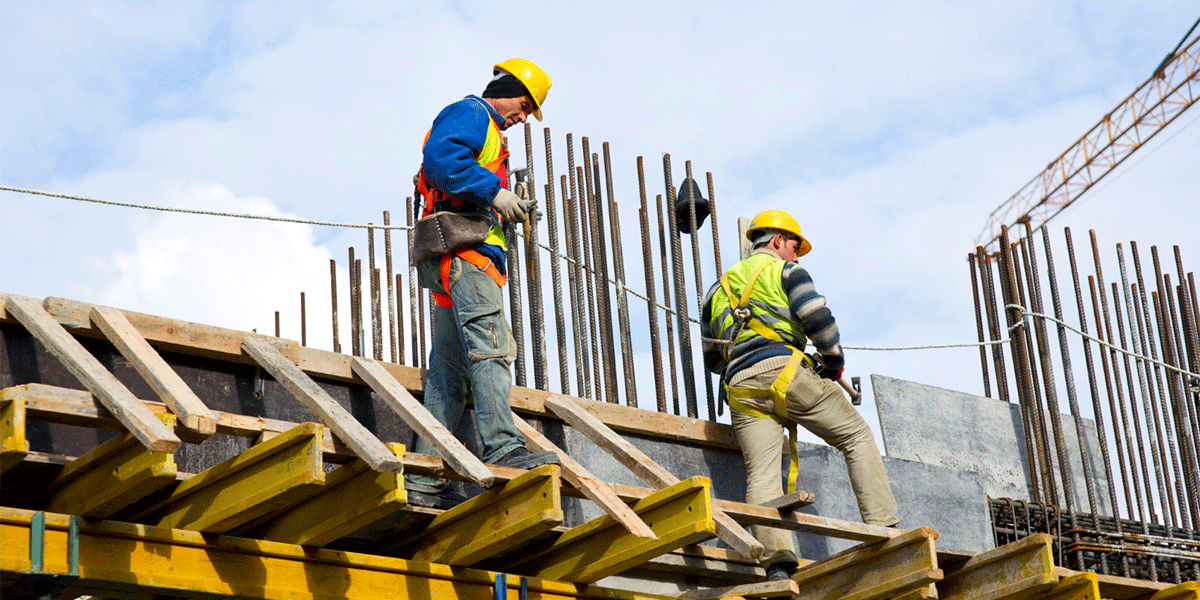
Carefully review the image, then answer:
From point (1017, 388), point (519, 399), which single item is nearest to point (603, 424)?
point (519, 399)

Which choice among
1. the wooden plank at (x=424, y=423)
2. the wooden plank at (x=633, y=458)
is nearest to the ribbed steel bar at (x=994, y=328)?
the wooden plank at (x=633, y=458)

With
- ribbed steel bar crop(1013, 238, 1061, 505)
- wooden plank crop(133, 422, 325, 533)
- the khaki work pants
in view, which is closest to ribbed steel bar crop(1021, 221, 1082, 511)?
ribbed steel bar crop(1013, 238, 1061, 505)

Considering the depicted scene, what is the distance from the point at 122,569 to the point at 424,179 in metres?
2.69

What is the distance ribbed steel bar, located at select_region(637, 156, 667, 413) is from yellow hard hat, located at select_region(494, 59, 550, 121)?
204 cm

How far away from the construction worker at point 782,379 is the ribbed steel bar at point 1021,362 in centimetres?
293

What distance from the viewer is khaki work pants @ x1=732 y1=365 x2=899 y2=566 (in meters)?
7.45

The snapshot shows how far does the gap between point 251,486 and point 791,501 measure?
2771 millimetres

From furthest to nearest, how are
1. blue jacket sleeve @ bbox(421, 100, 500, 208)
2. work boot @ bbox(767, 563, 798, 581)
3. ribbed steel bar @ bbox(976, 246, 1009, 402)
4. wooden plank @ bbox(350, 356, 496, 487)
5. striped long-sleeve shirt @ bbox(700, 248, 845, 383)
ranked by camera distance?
ribbed steel bar @ bbox(976, 246, 1009, 402) → striped long-sleeve shirt @ bbox(700, 248, 845, 383) → work boot @ bbox(767, 563, 798, 581) → blue jacket sleeve @ bbox(421, 100, 500, 208) → wooden plank @ bbox(350, 356, 496, 487)

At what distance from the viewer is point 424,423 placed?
570 cm

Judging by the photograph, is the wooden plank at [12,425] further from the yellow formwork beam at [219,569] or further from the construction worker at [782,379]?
the construction worker at [782,379]

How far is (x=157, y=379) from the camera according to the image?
5133mm

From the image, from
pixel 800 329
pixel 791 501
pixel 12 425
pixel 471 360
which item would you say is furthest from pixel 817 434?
pixel 12 425

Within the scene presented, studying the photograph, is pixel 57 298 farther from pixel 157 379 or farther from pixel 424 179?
pixel 424 179

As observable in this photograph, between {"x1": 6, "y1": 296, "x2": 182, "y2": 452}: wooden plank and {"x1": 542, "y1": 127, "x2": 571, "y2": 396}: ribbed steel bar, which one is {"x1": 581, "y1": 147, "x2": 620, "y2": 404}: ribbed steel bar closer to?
{"x1": 542, "y1": 127, "x2": 571, "y2": 396}: ribbed steel bar
